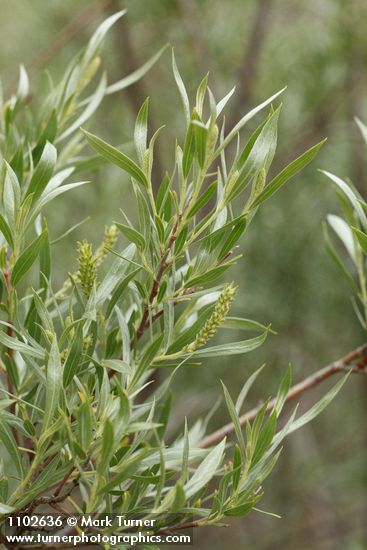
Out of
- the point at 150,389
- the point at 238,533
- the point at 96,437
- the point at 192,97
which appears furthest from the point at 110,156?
the point at 238,533

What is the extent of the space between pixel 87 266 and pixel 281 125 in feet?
3.67

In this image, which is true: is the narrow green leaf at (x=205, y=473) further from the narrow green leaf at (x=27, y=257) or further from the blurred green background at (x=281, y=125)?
the blurred green background at (x=281, y=125)

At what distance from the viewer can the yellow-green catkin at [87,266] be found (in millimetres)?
379

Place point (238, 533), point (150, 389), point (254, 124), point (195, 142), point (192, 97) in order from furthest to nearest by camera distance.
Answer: point (238, 533) < point (192, 97) < point (254, 124) < point (150, 389) < point (195, 142)

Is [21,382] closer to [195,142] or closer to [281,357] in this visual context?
[195,142]

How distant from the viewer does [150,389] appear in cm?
114

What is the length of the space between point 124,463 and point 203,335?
0.27ft

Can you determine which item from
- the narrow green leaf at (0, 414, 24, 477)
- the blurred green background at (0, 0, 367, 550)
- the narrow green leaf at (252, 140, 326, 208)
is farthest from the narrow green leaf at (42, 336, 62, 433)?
the blurred green background at (0, 0, 367, 550)

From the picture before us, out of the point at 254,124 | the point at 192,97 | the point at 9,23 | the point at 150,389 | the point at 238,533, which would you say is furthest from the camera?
the point at 238,533

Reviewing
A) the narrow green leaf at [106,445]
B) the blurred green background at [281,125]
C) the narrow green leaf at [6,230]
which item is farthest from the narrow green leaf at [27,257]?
→ the blurred green background at [281,125]

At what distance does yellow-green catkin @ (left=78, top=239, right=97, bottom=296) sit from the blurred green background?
2.60 feet

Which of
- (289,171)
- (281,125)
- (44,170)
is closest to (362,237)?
(289,171)

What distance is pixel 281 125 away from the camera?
4.69ft

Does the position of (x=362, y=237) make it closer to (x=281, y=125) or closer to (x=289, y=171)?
(x=289, y=171)
